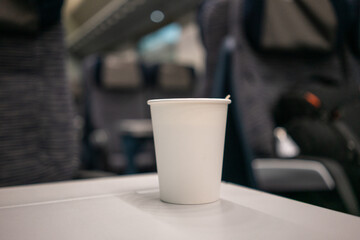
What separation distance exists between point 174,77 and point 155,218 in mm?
2587

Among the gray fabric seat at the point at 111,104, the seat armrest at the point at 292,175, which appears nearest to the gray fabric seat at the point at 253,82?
the seat armrest at the point at 292,175

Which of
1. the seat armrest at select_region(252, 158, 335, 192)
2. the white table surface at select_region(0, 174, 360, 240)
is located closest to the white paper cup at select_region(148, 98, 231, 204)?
the white table surface at select_region(0, 174, 360, 240)

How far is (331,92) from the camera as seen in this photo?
1.15m

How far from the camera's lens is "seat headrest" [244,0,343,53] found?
1.16m

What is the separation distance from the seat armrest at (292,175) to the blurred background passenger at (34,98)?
55cm

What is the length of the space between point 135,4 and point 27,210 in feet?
14.6

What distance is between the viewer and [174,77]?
2.92 metres

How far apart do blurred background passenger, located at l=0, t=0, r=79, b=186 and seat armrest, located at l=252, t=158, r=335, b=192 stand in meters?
0.55

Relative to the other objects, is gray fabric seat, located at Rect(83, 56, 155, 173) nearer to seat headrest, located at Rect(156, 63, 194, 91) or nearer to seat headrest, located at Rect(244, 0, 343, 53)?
seat headrest, located at Rect(156, 63, 194, 91)

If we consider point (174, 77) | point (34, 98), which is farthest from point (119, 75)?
point (34, 98)

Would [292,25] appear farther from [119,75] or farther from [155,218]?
[119,75]

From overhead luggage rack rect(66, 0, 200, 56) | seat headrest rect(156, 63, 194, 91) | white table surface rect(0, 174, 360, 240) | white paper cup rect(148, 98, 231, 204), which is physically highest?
overhead luggage rack rect(66, 0, 200, 56)

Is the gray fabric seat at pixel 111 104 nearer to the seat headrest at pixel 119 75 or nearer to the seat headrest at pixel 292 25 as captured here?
the seat headrest at pixel 119 75

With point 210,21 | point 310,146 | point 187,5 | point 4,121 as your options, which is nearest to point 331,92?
point 310,146
